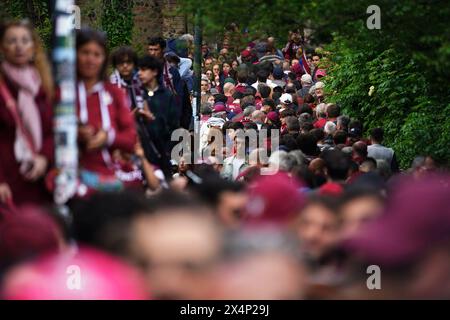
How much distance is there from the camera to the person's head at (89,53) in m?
10.2

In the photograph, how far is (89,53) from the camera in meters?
10.2

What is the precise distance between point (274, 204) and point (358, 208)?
0.50 metres

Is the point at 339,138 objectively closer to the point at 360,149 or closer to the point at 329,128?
the point at 329,128

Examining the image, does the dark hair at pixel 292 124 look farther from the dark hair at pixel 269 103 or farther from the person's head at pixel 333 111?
the dark hair at pixel 269 103

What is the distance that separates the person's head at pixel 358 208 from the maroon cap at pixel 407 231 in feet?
0.75

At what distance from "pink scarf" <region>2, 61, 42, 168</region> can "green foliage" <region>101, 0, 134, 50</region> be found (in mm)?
12010

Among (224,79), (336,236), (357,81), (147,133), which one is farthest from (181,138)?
(224,79)

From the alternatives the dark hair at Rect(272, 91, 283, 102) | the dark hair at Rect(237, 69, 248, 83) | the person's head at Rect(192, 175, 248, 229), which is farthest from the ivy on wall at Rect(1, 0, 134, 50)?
the person's head at Rect(192, 175, 248, 229)

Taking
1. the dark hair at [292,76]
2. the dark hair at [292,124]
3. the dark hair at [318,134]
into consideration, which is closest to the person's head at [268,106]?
the dark hair at [292,124]

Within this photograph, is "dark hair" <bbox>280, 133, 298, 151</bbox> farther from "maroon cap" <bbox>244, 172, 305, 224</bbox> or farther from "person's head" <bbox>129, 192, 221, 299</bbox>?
"person's head" <bbox>129, 192, 221, 299</bbox>

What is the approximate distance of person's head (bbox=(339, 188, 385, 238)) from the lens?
788 centimetres

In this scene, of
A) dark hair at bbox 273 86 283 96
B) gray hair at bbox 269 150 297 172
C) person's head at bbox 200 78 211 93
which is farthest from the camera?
person's head at bbox 200 78 211 93
